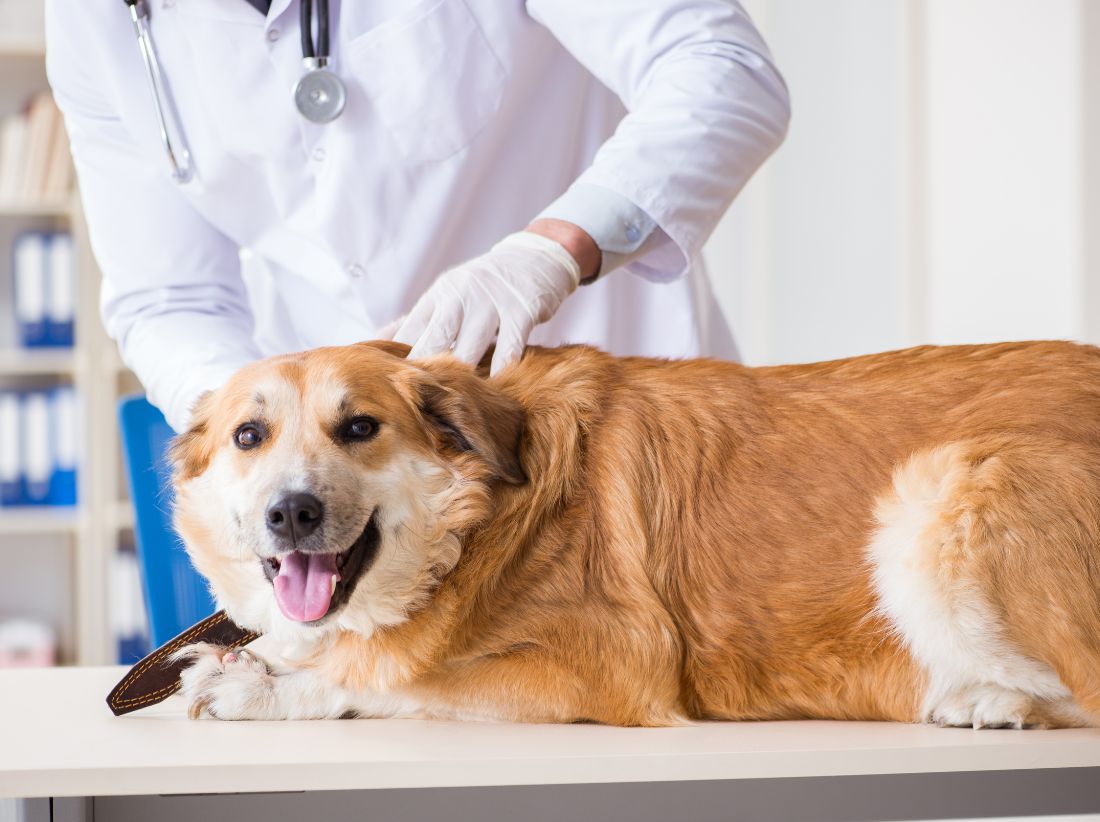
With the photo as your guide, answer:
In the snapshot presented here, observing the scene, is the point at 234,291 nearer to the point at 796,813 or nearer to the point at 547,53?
the point at 547,53

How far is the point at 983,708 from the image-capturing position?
3.76 ft

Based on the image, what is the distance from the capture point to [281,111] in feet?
5.69

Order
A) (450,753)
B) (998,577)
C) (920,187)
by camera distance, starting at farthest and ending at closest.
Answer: (920,187), (998,577), (450,753)

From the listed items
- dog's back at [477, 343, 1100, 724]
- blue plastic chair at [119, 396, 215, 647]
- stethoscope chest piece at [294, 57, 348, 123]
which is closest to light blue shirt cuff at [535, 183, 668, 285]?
dog's back at [477, 343, 1100, 724]

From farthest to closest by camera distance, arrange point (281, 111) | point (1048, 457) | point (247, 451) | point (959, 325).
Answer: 1. point (959, 325)
2. point (281, 111)
3. point (247, 451)
4. point (1048, 457)

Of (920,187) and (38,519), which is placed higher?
(920,187)

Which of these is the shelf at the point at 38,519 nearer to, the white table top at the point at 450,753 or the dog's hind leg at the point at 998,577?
the white table top at the point at 450,753

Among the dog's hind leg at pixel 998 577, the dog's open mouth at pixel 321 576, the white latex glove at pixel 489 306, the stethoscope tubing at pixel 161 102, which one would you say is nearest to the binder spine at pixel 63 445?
the stethoscope tubing at pixel 161 102

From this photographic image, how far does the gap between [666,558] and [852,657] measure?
225 mm

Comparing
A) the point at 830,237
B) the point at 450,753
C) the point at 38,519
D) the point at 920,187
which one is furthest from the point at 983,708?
the point at 38,519

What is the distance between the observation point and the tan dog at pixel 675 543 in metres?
1.14

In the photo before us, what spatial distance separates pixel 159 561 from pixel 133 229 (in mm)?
599

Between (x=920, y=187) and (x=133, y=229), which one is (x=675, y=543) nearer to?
(x=133, y=229)

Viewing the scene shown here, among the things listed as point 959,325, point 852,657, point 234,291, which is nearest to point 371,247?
point 234,291
